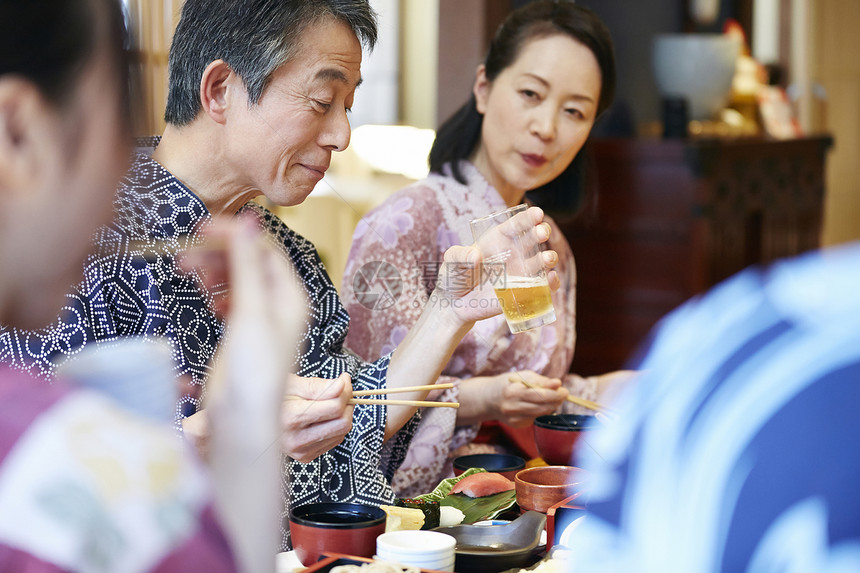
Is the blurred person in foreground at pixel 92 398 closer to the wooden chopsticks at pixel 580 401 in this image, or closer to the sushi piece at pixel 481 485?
the sushi piece at pixel 481 485

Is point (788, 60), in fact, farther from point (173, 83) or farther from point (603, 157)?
point (173, 83)

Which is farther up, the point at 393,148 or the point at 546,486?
the point at 393,148

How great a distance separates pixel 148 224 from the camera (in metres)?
0.99

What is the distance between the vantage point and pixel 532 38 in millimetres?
1807

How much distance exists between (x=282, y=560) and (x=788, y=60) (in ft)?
19.2

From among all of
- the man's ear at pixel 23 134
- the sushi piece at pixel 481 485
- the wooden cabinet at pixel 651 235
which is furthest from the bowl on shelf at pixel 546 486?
the wooden cabinet at pixel 651 235

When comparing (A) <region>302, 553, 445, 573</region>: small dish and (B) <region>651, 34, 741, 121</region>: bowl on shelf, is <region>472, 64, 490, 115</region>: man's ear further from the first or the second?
(B) <region>651, 34, 741, 121</region>: bowl on shelf

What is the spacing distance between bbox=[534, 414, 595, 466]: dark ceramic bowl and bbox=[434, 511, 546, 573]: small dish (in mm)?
330

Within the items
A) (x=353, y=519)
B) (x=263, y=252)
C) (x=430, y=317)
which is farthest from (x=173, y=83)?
(x=263, y=252)

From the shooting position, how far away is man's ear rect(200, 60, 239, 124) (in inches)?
48.0

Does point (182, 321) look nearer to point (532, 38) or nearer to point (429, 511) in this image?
point (429, 511)

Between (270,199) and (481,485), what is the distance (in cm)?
51

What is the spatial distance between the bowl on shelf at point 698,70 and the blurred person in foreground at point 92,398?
11.7 ft

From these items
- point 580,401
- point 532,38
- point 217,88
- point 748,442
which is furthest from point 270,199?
point 748,442
